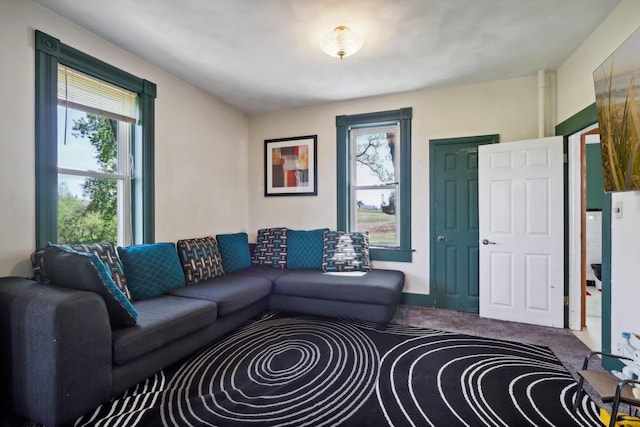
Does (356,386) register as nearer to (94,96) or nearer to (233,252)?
(233,252)

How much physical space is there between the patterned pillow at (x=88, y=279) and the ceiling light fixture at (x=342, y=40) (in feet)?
7.36

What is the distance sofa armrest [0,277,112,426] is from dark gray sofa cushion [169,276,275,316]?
2.90 feet

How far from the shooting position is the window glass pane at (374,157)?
3.78 metres

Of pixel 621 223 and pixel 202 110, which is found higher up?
pixel 202 110

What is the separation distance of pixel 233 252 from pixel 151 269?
1132 mm

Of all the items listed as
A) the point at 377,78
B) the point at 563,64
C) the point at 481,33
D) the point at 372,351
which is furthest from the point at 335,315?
the point at 563,64

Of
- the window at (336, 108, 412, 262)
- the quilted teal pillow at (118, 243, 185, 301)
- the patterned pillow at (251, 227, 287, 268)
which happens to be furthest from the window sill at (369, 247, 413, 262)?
the quilted teal pillow at (118, 243, 185, 301)

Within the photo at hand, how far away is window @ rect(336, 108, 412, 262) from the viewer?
11.8ft

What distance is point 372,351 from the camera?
2414 mm

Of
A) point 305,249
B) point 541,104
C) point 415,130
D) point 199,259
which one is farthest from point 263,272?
point 541,104

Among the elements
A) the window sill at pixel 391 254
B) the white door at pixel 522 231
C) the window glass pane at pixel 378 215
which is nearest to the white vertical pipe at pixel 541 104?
the white door at pixel 522 231

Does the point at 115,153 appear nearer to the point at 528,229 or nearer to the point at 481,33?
the point at 481,33

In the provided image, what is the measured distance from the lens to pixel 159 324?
1935mm

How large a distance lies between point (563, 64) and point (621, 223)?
1800mm
